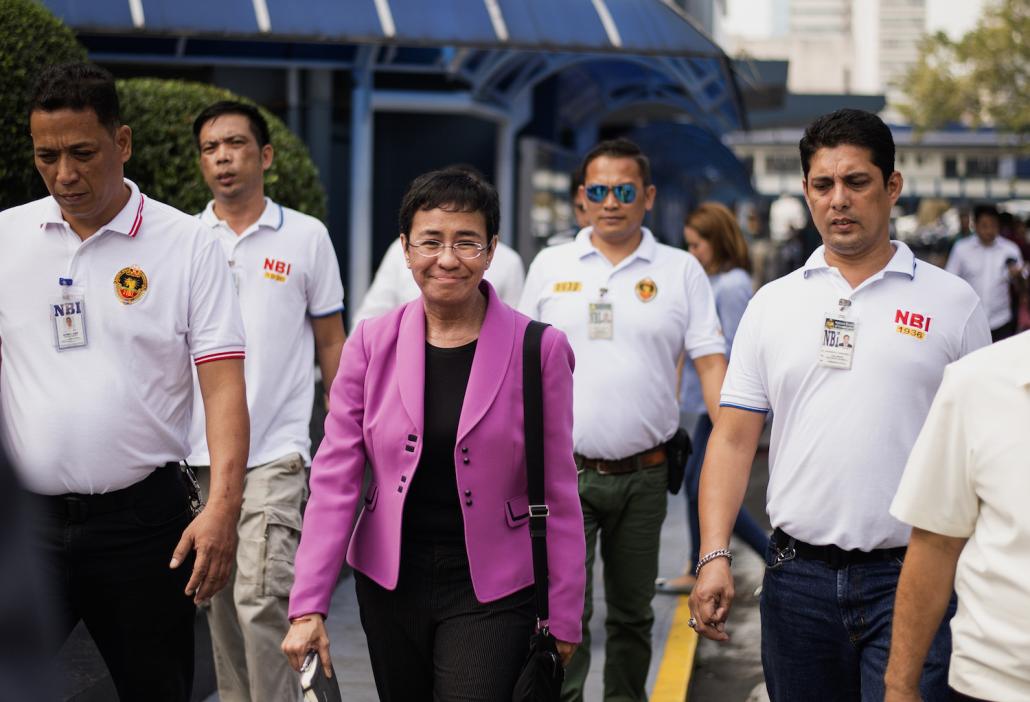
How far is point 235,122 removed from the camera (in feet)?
17.4

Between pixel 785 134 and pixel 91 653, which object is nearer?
pixel 91 653

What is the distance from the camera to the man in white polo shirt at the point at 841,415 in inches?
142

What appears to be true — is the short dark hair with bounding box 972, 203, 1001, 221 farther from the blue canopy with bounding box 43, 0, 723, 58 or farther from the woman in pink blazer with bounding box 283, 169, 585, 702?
the woman in pink blazer with bounding box 283, 169, 585, 702

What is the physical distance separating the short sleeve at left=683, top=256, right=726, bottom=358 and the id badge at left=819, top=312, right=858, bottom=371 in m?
1.79

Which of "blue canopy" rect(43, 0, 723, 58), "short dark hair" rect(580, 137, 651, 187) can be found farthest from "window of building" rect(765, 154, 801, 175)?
"short dark hair" rect(580, 137, 651, 187)

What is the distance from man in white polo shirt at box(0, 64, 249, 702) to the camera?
149 inches

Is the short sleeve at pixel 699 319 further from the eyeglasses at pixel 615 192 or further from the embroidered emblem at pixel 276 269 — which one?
the embroidered emblem at pixel 276 269

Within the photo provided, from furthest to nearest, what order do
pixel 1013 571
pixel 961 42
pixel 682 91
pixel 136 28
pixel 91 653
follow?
pixel 961 42 < pixel 682 91 < pixel 136 28 < pixel 91 653 < pixel 1013 571

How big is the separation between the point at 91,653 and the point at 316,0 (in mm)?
8259

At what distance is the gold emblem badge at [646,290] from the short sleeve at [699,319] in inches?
5.8

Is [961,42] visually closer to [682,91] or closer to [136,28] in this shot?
[682,91]

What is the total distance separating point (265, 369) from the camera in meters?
5.05

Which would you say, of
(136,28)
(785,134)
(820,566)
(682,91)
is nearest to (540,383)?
(820,566)

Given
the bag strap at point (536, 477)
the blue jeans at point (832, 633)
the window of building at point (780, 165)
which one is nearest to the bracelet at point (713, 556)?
the blue jeans at point (832, 633)
